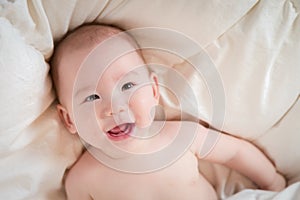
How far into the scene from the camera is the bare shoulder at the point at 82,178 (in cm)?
87

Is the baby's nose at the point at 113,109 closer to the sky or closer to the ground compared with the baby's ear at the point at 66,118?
closer to the sky

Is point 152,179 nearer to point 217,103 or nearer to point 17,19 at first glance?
point 217,103

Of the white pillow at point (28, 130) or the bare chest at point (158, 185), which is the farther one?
the bare chest at point (158, 185)

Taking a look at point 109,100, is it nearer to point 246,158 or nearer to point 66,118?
point 66,118

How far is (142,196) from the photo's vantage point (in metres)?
0.85

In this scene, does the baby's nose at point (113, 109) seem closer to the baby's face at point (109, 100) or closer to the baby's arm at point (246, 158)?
the baby's face at point (109, 100)

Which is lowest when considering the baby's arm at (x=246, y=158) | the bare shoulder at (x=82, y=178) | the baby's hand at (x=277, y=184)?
the bare shoulder at (x=82, y=178)

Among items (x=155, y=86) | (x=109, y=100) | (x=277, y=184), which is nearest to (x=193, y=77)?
(x=155, y=86)

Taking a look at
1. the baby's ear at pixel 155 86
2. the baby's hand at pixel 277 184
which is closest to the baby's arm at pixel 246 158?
the baby's hand at pixel 277 184

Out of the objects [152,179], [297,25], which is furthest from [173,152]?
[297,25]

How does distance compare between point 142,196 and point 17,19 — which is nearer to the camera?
point 17,19

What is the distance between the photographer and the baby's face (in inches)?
31.1

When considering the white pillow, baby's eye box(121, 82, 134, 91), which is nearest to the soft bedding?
the white pillow

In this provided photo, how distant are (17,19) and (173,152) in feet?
1.40
